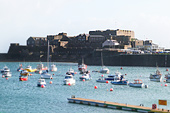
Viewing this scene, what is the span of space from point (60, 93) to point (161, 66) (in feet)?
262

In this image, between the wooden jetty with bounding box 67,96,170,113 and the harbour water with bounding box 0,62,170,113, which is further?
the harbour water with bounding box 0,62,170,113

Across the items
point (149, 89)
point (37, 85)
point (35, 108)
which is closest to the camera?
point (35, 108)

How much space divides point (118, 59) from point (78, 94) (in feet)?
286

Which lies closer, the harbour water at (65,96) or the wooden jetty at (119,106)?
the wooden jetty at (119,106)

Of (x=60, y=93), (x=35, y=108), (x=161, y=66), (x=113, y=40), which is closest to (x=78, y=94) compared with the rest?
(x=60, y=93)

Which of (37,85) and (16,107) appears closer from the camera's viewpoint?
(16,107)

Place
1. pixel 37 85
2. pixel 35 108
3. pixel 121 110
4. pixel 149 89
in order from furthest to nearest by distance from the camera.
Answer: pixel 37 85, pixel 149 89, pixel 35 108, pixel 121 110

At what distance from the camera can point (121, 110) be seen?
169ft

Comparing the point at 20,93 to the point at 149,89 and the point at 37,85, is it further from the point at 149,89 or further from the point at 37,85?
A: the point at 149,89

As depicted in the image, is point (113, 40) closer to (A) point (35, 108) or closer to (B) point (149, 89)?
(B) point (149, 89)

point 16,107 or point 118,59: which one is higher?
point 118,59

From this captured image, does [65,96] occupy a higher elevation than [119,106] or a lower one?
higher

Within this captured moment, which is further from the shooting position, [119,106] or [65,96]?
[65,96]


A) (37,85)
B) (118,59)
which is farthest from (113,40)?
(37,85)
